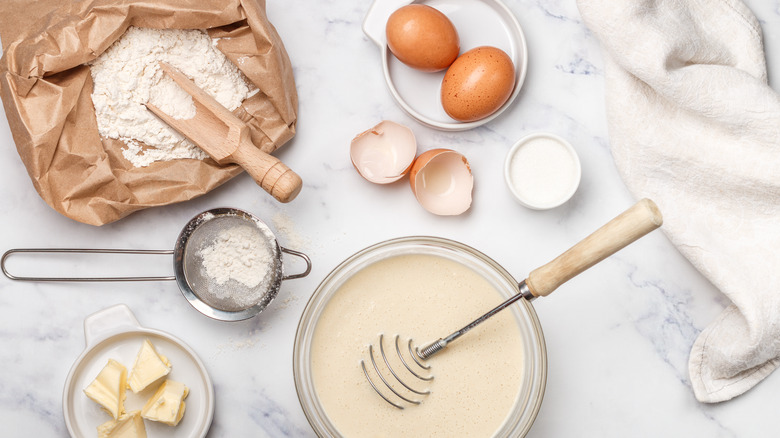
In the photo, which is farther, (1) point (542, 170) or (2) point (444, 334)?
(1) point (542, 170)

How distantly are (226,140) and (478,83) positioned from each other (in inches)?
21.3

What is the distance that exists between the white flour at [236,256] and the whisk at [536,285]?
12.3 inches

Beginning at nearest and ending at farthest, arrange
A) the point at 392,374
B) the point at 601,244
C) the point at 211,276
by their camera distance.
Result: 1. the point at 601,244
2. the point at 392,374
3. the point at 211,276

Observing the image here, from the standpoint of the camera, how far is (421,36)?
52.1 inches

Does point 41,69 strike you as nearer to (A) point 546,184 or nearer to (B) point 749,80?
(A) point 546,184

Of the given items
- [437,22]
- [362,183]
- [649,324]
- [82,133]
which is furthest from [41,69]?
[649,324]

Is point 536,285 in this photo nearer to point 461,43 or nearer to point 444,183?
point 444,183

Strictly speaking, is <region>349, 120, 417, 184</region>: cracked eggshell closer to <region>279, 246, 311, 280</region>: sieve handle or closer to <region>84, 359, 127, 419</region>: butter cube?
<region>279, 246, 311, 280</region>: sieve handle

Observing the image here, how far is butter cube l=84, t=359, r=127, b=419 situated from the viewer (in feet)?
4.40

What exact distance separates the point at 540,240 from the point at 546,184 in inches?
5.2

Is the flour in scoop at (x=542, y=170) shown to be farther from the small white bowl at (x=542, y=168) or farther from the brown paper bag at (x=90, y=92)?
the brown paper bag at (x=90, y=92)

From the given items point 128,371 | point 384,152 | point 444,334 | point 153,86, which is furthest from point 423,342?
point 153,86

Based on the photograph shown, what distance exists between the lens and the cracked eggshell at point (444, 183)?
1.39m

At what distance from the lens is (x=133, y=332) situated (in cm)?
139
